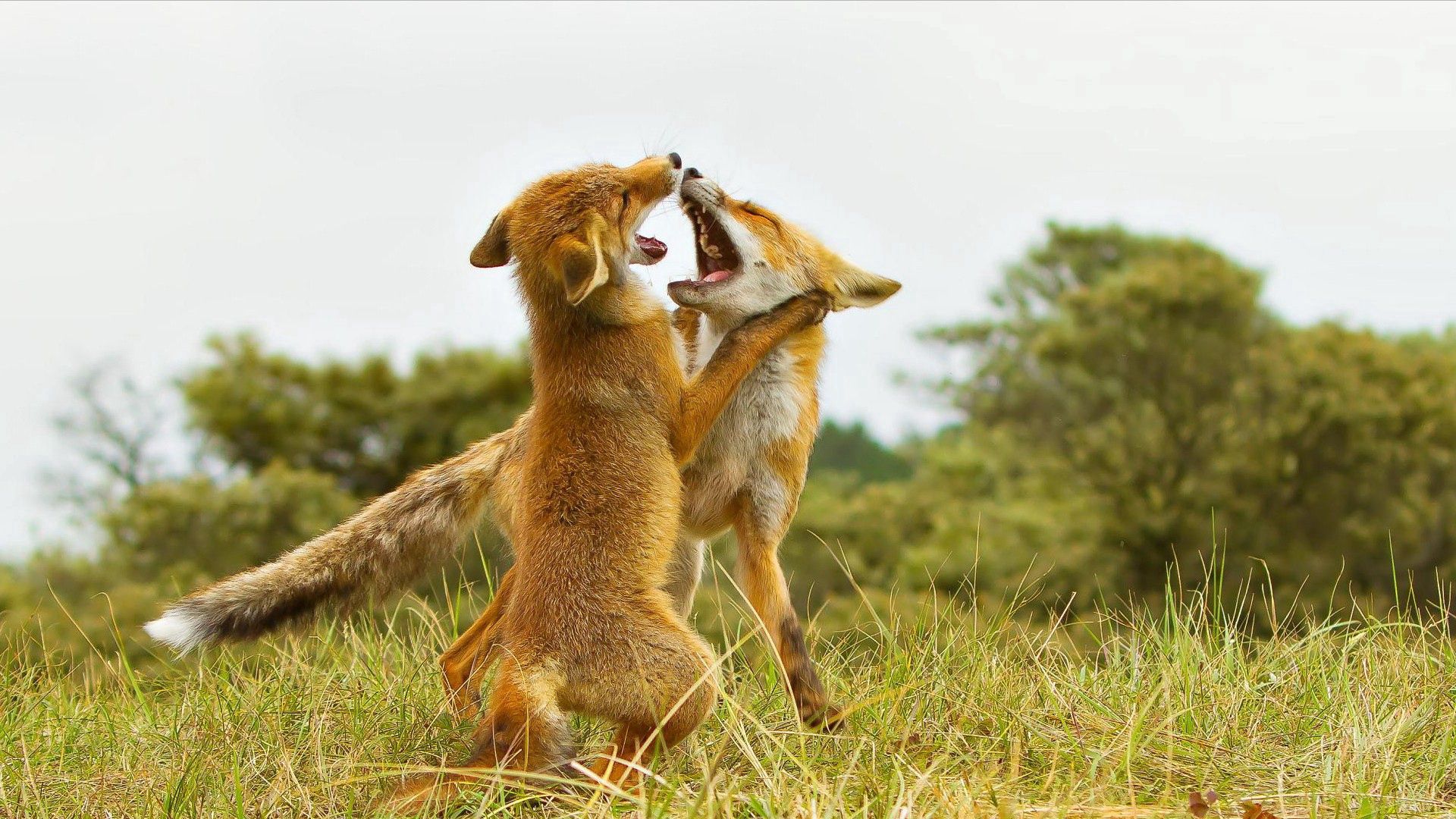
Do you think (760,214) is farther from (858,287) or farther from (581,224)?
(581,224)

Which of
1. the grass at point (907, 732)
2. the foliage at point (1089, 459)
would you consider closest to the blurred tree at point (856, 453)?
the foliage at point (1089, 459)

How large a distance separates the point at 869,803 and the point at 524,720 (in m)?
1.31

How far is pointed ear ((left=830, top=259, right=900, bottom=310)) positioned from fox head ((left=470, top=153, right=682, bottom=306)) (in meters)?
0.83

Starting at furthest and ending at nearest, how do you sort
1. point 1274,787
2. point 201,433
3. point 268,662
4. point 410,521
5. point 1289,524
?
point 201,433, point 1289,524, point 268,662, point 410,521, point 1274,787

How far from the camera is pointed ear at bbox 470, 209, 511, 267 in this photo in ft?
20.6

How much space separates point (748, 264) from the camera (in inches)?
241

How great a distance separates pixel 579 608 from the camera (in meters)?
5.25

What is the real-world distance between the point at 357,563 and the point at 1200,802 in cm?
387

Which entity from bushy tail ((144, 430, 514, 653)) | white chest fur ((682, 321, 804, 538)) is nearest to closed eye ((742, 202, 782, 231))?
white chest fur ((682, 321, 804, 538))

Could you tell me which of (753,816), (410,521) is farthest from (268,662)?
(753,816)

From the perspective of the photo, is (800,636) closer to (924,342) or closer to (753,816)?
(753,816)

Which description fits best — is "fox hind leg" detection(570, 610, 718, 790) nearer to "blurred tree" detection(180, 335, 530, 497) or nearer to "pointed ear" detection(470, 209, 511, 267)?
"pointed ear" detection(470, 209, 511, 267)

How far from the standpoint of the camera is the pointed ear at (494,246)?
6.27m

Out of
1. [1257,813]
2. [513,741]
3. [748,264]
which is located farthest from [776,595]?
[1257,813]
